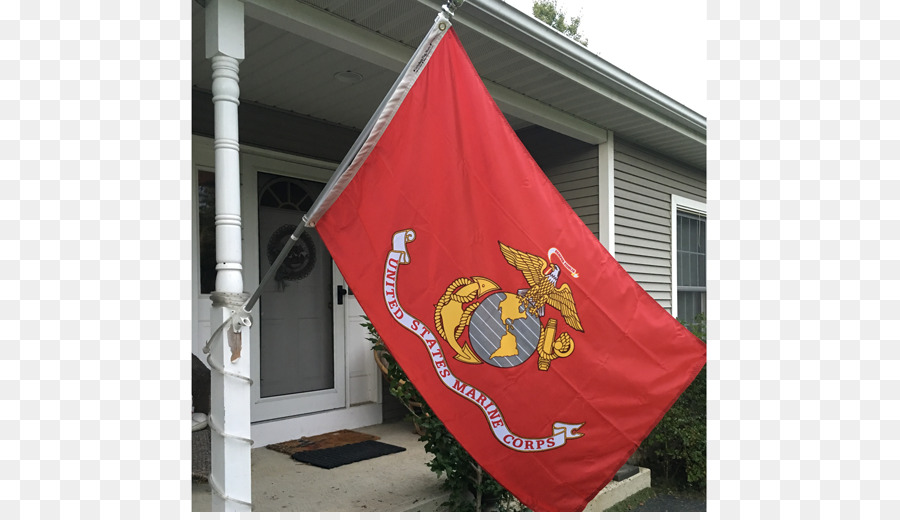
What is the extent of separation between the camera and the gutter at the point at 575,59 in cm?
329

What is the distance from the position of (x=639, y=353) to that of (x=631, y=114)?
2992 mm

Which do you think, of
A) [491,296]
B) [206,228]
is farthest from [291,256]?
[491,296]

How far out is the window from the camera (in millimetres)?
6055

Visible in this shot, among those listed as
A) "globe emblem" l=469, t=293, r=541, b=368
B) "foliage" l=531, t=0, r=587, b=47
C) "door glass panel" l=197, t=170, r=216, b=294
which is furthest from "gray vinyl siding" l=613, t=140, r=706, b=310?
"foliage" l=531, t=0, r=587, b=47

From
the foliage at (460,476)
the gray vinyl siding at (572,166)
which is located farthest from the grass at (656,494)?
the gray vinyl siding at (572,166)

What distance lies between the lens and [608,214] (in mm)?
5012

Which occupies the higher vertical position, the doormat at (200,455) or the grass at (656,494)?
the doormat at (200,455)

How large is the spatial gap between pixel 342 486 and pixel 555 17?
2396cm

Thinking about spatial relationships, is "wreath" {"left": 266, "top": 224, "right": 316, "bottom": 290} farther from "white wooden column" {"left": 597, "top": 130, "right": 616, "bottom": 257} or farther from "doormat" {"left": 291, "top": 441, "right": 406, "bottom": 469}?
"white wooden column" {"left": 597, "top": 130, "right": 616, "bottom": 257}

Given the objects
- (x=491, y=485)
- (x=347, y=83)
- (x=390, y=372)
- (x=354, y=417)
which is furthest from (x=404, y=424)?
(x=347, y=83)

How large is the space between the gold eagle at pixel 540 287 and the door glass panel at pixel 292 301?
2.90 meters

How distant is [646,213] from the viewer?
218 inches

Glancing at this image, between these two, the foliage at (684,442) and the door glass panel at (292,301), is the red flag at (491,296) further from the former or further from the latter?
the foliage at (684,442)

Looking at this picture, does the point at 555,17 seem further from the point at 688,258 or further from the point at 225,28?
the point at 225,28
